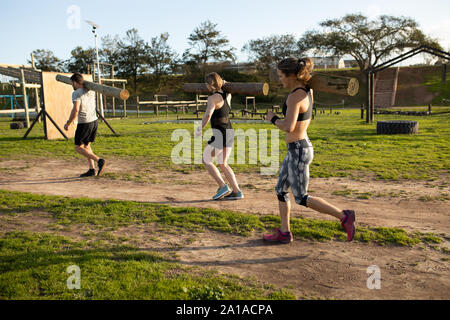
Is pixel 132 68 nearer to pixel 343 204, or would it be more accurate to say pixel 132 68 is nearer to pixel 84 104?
pixel 84 104

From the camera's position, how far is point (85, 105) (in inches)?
317

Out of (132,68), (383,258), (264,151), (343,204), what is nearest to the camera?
(383,258)

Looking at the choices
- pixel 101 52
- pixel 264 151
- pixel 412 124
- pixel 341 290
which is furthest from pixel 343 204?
pixel 101 52

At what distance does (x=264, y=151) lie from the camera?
11.4 meters

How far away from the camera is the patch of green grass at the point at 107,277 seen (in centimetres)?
317

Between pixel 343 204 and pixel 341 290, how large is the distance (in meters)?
2.80

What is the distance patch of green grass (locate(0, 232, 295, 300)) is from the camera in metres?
3.17

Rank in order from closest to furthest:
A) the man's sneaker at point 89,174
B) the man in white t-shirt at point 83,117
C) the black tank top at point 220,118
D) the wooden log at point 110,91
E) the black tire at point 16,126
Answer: the black tank top at point 220,118
the wooden log at point 110,91
the man in white t-shirt at point 83,117
the man's sneaker at point 89,174
the black tire at point 16,126

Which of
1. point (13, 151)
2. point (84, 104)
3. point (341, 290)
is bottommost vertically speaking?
point (341, 290)

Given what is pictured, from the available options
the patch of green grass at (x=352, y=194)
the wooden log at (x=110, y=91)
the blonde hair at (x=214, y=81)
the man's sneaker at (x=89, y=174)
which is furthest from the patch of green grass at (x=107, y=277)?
the man's sneaker at (x=89, y=174)

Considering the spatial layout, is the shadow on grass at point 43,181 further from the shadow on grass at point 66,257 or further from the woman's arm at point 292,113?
the woman's arm at point 292,113

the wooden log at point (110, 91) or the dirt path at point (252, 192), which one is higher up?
the wooden log at point (110, 91)

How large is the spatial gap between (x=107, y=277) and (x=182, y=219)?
6.01 ft

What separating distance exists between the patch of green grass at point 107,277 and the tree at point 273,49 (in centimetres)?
5552
